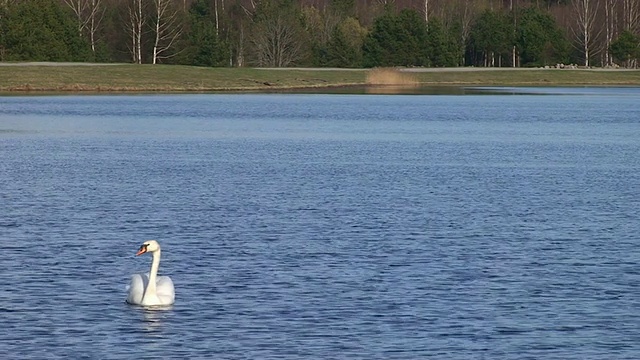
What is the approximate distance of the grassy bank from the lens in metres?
91.2

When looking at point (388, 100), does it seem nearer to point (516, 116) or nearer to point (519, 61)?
point (516, 116)

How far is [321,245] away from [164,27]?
9961 cm

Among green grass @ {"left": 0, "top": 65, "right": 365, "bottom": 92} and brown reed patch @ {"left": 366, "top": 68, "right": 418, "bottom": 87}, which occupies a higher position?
green grass @ {"left": 0, "top": 65, "right": 365, "bottom": 92}

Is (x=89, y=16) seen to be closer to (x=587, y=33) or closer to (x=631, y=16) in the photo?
(x=587, y=33)

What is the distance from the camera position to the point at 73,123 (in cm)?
5688

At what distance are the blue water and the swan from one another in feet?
0.57

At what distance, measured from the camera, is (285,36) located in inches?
5074

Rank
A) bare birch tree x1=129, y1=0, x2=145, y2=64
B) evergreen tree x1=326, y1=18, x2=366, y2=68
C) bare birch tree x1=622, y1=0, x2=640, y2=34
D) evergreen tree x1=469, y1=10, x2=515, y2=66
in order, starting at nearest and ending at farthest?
bare birch tree x1=129, y1=0, x2=145, y2=64, evergreen tree x1=326, y1=18, x2=366, y2=68, evergreen tree x1=469, y1=10, x2=515, y2=66, bare birch tree x1=622, y1=0, x2=640, y2=34

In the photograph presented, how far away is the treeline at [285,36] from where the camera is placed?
11100cm

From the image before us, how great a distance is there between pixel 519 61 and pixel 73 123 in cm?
9508

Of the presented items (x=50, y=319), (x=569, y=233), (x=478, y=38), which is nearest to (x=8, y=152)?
(x=569, y=233)

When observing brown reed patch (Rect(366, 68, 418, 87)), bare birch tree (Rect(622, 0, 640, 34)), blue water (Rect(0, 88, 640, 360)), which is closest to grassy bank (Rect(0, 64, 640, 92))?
brown reed patch (Rect(366, 68, 418, 87))

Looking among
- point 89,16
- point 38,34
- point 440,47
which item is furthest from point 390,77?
point 38,34

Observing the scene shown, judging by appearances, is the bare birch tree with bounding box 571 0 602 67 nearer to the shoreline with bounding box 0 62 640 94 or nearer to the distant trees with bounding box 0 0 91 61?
the shoreline with bounding box 0 62 640 94
